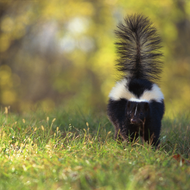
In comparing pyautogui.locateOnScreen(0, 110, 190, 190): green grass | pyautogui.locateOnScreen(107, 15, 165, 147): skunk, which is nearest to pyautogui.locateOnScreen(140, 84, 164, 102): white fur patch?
pyautogui.locateOnScreen(107, 15, 165, 147): skunk

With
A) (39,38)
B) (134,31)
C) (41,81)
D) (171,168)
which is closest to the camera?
(171,168)

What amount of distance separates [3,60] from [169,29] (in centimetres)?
682

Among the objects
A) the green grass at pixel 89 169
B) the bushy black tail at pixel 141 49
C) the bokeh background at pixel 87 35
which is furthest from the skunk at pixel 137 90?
the bokeh background at pixel 87 35

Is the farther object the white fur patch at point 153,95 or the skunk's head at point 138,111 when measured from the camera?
the white fur patch at point 153,95

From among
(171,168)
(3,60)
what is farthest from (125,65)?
(3,60)

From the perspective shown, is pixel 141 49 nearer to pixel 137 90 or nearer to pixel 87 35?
pixel 137 90

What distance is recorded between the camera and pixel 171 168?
2988mm

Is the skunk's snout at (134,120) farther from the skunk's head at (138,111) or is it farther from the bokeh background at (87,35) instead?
the bokeh background at (87,35)

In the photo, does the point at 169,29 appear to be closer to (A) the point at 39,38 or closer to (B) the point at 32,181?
(A) the point at 39,38

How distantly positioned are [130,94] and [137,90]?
14 cm

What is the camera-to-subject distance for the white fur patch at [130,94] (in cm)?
447

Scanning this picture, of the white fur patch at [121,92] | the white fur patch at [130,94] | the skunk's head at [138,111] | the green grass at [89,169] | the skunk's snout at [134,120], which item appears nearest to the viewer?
the green grass at [89,169]

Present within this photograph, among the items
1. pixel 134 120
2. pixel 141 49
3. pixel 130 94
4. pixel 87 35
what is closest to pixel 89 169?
pixel 134 120

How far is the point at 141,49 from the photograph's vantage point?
5168mm
